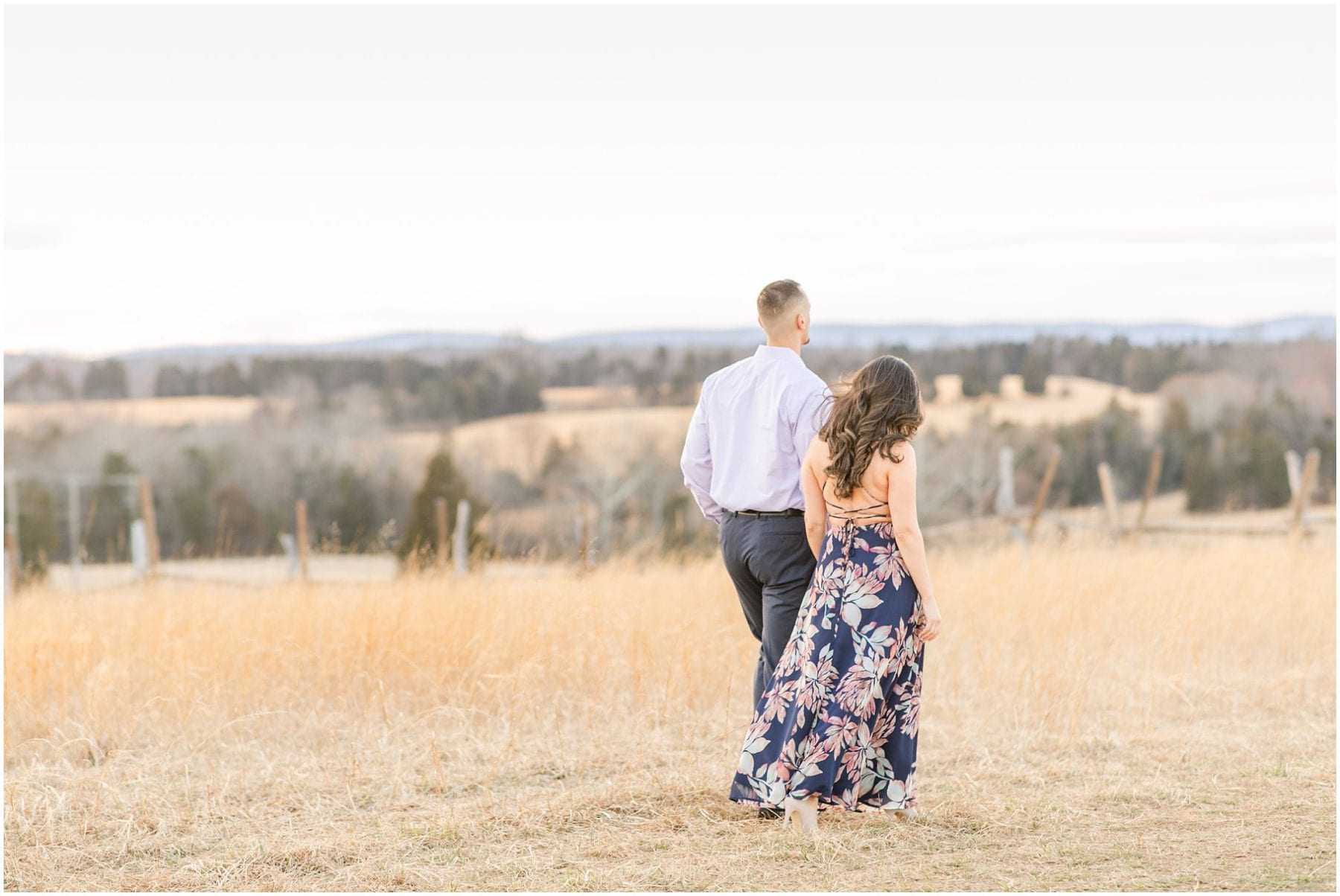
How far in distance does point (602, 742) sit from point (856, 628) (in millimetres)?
1888

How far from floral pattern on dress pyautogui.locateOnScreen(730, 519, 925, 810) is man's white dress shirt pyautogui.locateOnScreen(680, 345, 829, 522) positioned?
298 millimetres

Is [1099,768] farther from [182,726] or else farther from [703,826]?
[182,726]

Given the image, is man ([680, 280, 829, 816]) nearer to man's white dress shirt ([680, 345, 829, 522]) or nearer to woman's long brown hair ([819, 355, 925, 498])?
man's white dress shirt ([680, 345, 829, 522])

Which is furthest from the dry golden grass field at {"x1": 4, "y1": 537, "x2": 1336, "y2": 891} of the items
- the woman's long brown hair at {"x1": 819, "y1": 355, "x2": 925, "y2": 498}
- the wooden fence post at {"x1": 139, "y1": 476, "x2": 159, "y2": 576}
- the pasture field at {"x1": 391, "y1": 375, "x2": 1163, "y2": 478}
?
the pasture field at {"x1": 391, "y1": 375, "x2": 1163, "y2": 478}

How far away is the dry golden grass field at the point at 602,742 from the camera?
421cm

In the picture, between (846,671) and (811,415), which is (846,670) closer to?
(846,671)

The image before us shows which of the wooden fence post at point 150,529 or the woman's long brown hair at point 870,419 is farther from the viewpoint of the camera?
the wooden fence post at point 150,529

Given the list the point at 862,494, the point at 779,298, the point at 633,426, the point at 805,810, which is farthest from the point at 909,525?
the point at 633,426

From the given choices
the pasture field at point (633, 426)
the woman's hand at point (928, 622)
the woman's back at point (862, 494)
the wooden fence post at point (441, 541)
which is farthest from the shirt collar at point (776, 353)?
the pasture field at point (633, 426)

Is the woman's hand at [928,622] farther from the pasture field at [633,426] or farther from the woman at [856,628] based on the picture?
the pasture field at [633,426]

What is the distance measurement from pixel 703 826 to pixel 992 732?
2.11 meters

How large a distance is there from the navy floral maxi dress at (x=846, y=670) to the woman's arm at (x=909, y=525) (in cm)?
5

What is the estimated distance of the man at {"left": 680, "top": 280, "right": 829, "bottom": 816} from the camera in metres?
4.51

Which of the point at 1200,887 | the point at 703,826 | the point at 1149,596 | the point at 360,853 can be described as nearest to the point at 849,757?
the point at 703,826
